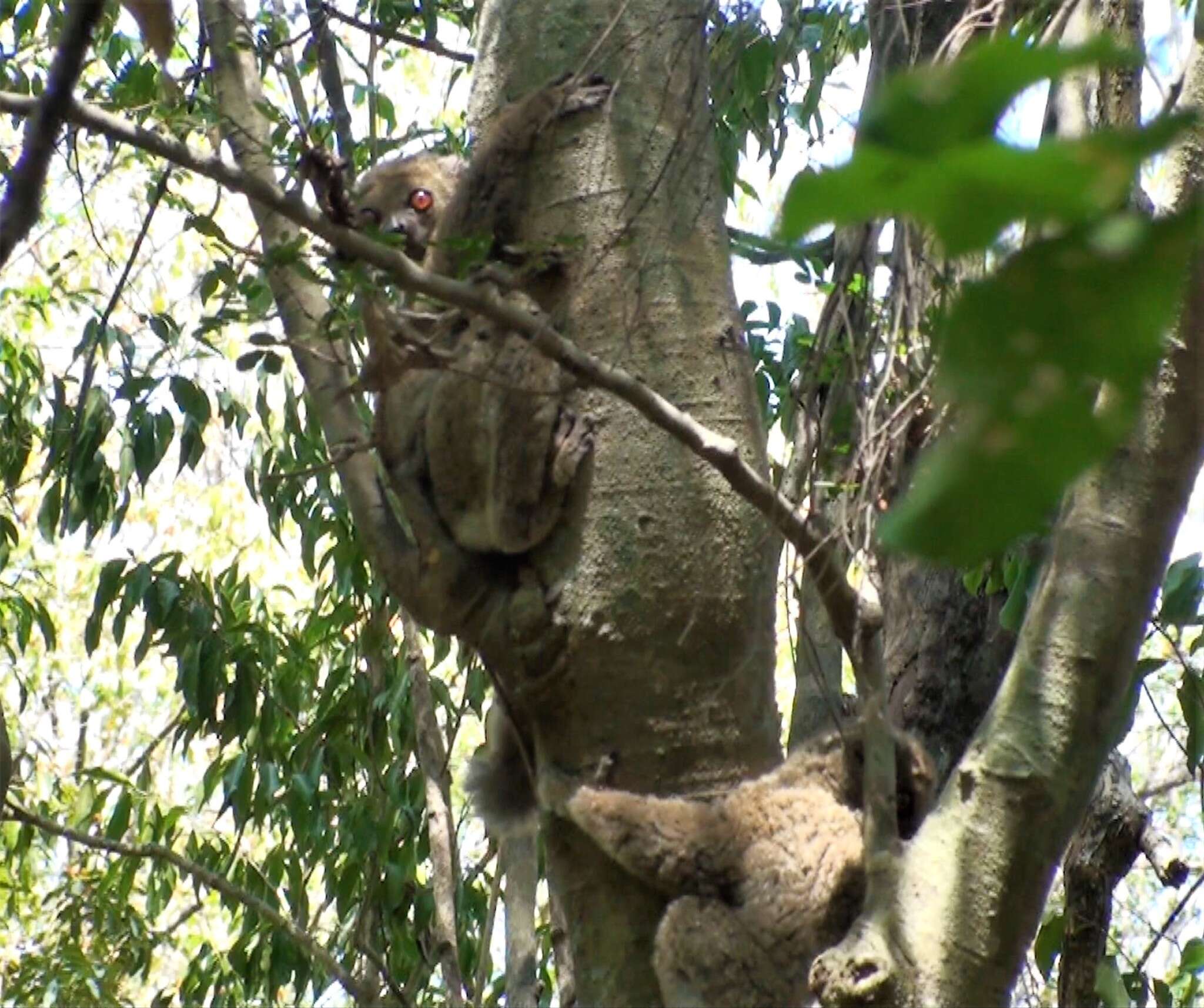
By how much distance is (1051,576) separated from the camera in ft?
7.05

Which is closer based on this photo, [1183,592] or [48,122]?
[48,122]

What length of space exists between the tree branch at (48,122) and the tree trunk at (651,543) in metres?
1.82

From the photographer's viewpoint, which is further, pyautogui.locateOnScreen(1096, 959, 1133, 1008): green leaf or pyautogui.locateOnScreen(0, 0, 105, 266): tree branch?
pyautogui.locateOnScreen(1096, 959, 1133, 1008): green leaf

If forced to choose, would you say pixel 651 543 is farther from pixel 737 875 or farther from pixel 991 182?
pixel 991 182

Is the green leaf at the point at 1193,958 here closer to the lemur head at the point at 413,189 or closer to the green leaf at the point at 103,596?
the lemur head at the point at 413,189

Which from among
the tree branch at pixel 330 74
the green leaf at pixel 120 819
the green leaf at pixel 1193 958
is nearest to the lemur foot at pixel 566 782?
the tree branch at pixel 330 74

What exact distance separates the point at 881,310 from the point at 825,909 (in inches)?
40.2

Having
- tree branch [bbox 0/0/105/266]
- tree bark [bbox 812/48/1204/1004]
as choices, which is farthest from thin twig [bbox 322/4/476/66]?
tree branch [bbox 0/0/105/266]

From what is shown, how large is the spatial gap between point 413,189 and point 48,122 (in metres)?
5.22

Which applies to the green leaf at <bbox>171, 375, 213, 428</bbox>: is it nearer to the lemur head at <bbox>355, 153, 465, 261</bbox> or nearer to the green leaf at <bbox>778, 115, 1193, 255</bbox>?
the lemur head at <bbox>355, 153, 465, 261</bbox>

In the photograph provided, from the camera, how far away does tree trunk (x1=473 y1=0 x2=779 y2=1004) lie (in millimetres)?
2818

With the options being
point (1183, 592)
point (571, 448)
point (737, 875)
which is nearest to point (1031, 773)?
point (737, 875)

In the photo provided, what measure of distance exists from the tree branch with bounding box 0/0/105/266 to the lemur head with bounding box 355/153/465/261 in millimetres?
4794

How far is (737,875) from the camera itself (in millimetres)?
2832
